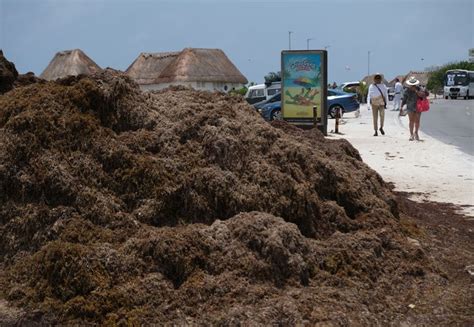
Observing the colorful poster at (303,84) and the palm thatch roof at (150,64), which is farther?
the palm thatch roof at (150,64)

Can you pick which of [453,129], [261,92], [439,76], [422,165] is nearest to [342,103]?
[453,129]

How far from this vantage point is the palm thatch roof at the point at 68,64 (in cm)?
3899

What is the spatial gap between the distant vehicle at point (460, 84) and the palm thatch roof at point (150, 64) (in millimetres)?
24190

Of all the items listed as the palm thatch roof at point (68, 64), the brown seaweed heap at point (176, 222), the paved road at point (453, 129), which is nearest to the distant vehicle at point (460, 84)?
the paved road at point (453, 129)

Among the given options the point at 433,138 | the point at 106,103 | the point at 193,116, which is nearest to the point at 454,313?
the point at 193,116

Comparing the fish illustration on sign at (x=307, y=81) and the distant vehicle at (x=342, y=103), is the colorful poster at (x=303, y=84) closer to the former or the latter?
the fish illustration on sign at (x=307, y=81)

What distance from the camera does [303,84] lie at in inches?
750

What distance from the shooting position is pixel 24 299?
4496 mm

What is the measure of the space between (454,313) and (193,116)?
9.51 feet

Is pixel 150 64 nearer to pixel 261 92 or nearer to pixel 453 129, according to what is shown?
pixel 261 92

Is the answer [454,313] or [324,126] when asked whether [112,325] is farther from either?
[324,126]

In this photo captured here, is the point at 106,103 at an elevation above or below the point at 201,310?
above

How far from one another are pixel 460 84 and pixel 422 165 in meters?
46.1

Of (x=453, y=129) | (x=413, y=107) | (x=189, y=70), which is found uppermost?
(x=189, y=70)
